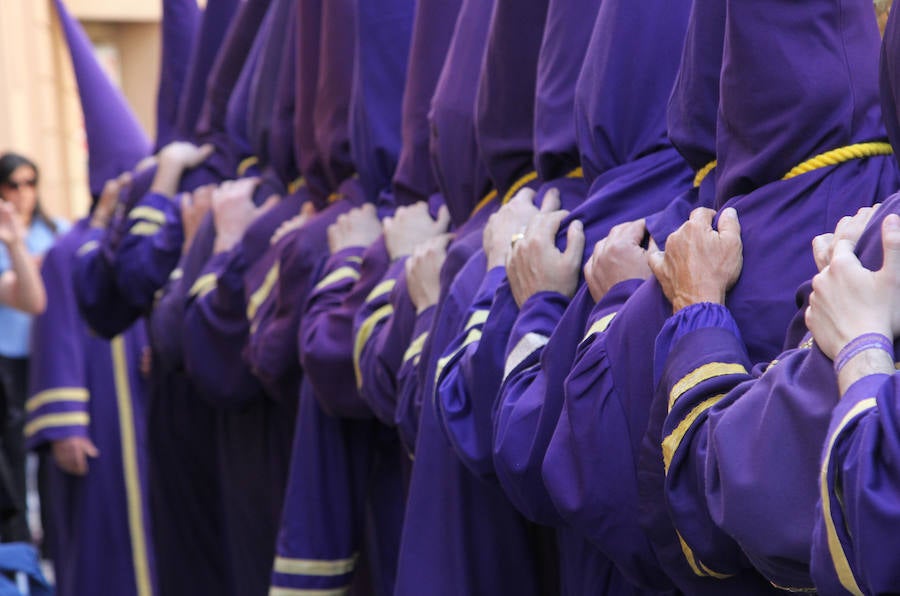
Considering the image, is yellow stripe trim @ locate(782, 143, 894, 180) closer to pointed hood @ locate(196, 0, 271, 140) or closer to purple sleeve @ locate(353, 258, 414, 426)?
purple sleeve @ locate(353, 258, 414, 426)

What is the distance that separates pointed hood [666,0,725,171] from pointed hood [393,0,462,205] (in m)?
1.08

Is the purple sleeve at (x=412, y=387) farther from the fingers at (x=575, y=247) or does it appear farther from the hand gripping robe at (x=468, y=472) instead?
the fingers at (x=575, y=247)

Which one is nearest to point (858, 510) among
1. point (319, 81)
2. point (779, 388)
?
point (779, 388)

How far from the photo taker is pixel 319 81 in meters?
3.59

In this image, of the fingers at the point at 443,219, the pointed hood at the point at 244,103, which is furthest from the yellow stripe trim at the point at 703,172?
the pointed hood at the point at 244,103

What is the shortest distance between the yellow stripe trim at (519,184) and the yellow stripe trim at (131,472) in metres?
2.84

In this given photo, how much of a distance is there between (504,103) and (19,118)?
804cm

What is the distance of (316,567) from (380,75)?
104 cm

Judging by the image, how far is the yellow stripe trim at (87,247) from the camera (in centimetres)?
499

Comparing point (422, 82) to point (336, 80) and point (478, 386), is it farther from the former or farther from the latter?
point (478, 386)

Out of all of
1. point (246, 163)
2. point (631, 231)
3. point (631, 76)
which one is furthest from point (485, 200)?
point (246, 163)

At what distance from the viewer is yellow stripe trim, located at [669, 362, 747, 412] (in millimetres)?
1683

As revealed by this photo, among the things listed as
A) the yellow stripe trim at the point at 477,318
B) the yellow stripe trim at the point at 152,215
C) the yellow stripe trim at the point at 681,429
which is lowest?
the yellow stripe trim at the point at 152,215

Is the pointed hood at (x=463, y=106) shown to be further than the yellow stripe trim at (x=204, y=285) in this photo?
No
